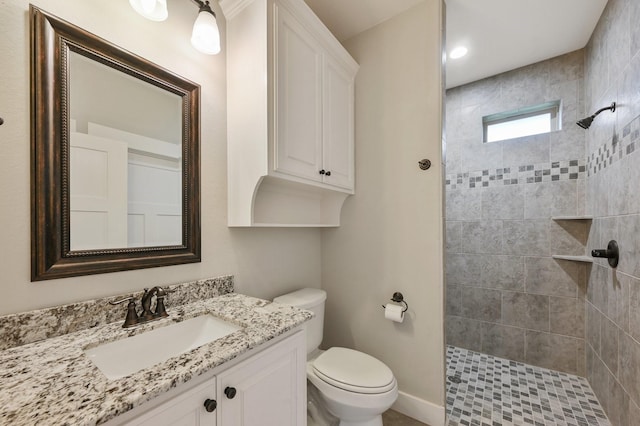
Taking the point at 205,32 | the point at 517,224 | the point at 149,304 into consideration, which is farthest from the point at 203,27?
the point at 517,224

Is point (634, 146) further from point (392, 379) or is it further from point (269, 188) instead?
point (269, 188)

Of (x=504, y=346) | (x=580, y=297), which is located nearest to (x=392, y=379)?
(x=504, y=346)

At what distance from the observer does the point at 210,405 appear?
72cm

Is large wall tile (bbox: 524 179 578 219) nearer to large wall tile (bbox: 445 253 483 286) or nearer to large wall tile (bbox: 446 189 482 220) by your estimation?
large wall tile (bbox: 446 189 482 220)

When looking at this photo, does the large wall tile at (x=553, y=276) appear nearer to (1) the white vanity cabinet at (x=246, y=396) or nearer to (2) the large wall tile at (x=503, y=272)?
(2) the large wall tile at (x=503, y=272)

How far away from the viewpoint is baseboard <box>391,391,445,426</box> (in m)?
1.55

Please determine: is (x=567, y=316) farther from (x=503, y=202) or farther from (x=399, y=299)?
(x=399, y=299)

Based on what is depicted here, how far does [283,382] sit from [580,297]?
245 centimetres

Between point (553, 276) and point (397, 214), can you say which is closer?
point (397, 214)

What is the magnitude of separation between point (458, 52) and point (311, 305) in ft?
7.44

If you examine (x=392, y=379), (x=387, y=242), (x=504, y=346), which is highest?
(x=387, y=242)

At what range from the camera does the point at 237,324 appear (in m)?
1.02

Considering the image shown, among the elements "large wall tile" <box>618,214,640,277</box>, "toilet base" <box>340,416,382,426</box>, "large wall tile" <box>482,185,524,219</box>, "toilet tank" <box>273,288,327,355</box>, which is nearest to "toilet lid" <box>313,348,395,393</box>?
"toilet tank" <box>273,288,327,355</box>

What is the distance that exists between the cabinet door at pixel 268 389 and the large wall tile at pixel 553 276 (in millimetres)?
2212
